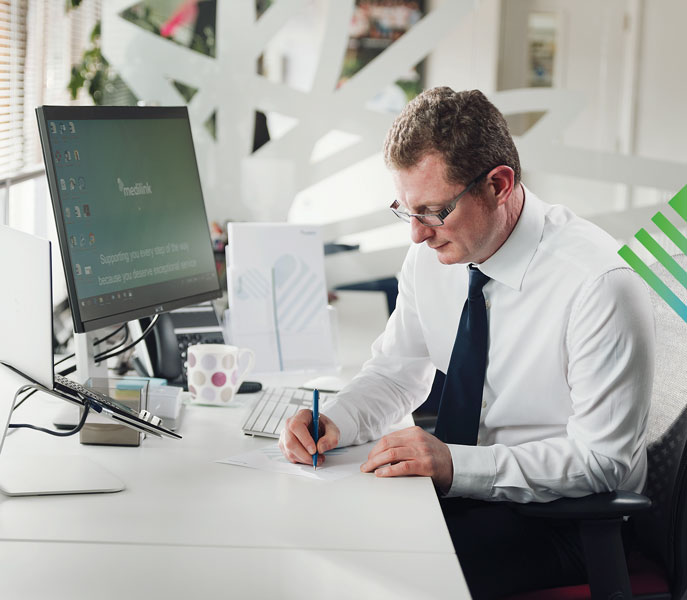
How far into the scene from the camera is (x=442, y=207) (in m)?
1.40

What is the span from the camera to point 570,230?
1.49 m

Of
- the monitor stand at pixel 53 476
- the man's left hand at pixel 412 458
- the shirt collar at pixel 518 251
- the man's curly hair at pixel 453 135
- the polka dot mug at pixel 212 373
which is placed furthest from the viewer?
the polka dot mug at pixel 212 373

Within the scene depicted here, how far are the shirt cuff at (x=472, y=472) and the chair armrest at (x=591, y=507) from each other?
0.07 meters

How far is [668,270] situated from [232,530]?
2.98 feet

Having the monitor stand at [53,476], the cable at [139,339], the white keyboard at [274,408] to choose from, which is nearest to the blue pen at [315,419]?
the white keyboard at [274,408]

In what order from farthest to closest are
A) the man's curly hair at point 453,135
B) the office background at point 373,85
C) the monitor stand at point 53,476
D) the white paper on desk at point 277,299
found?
the office background at point 373,85, the white paper on desk at point 277,299, the man's curly hair at point 453,135, the monitor stand at point 53,476

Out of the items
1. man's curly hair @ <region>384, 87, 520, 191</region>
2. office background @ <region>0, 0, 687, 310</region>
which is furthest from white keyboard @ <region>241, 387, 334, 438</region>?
office background @ <region>0, 0, 687, 310</region>

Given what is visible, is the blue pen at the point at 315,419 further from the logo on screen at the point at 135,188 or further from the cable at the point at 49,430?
the logo on screen at the point at 135,188

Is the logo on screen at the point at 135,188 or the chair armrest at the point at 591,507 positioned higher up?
the logo on screen at the point at 135,188

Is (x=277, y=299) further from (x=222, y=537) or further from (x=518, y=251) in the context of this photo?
(x=222, y=537)

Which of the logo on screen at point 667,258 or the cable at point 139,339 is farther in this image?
the cable at point 139,339

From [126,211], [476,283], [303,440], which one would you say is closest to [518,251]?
[476,283]

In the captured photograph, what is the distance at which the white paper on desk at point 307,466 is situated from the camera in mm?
1282

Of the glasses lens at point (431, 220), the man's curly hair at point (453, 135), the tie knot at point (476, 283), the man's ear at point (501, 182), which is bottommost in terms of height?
the tie knot at point (476, 283)
